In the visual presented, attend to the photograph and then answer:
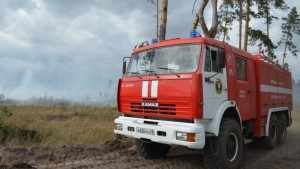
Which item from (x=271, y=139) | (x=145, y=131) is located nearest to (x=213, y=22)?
(x=271, y=139)

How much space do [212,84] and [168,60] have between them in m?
1.00

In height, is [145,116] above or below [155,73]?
below

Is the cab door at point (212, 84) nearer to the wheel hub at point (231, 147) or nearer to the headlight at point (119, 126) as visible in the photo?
the wheel hub at point (231, 147)

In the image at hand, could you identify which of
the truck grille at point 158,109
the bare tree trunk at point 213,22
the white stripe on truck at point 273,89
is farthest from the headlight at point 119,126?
the bare tree trunk at point 213,22

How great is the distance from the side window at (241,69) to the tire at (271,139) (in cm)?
238

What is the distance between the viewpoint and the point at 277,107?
796 cm

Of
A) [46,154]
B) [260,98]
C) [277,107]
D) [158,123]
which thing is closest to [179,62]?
[158,123]

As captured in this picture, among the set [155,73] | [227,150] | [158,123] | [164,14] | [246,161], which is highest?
[164,14]

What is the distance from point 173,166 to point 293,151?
4122 millimetres

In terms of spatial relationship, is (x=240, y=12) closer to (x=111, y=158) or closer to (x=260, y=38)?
(x=260, y=38)

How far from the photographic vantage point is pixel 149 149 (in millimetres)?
6039

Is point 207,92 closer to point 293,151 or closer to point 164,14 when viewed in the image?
point 293,151

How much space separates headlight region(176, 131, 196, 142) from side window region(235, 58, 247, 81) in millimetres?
2221

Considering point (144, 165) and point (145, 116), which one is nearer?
point (145, 116)
